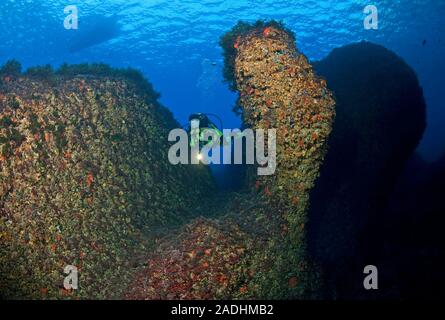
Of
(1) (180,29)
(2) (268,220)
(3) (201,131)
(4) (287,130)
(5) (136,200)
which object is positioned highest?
(1) (180,29)

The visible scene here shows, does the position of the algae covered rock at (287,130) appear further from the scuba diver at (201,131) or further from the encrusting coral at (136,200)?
the scuba diver at (201,131)

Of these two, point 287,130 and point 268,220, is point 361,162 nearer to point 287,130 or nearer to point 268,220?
point 287,130

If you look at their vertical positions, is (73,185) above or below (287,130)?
below

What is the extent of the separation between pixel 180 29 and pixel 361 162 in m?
23.2

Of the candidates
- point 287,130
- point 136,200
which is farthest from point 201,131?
point 287,130

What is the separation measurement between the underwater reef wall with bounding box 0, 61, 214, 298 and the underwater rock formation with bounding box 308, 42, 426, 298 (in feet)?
11.0

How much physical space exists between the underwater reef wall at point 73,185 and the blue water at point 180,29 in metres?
16.8

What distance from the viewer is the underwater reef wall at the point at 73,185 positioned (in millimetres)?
5500

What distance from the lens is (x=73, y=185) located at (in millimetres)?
5922

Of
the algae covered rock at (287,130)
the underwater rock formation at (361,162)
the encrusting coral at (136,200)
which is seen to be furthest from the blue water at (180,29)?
the encrusting coral at (136,200)

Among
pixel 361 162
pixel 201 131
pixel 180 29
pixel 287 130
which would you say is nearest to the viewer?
pixel 287 130

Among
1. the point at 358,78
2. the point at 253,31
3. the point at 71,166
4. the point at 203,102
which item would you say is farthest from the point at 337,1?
the point at 203,102

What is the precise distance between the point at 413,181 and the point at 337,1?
17.3 m

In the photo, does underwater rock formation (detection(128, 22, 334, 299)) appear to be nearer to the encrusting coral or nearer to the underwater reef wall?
the encrusting coral
